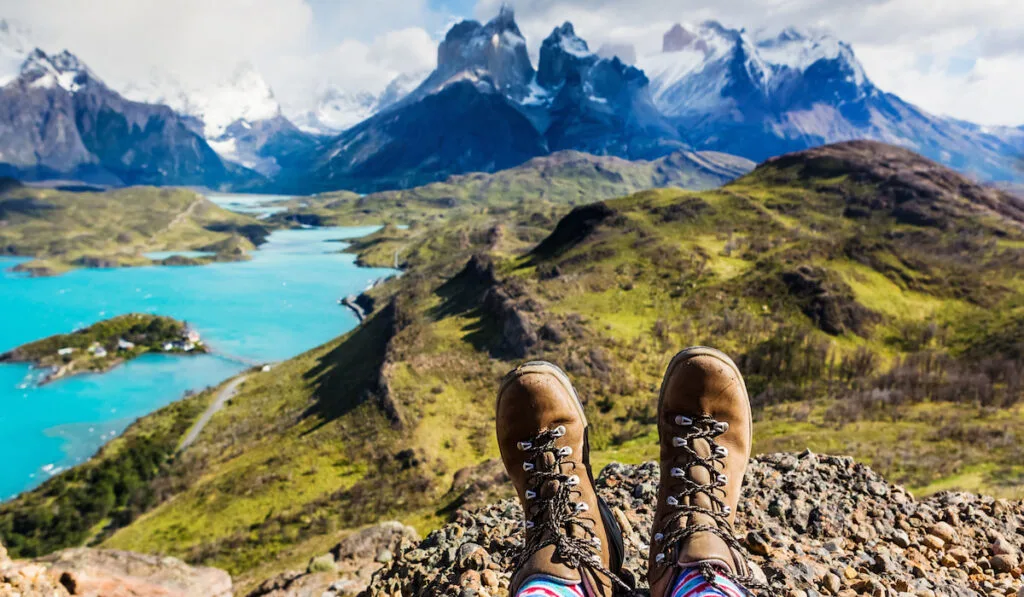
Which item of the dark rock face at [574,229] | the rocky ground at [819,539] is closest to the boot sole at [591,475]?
the rocky ground at [819,539]

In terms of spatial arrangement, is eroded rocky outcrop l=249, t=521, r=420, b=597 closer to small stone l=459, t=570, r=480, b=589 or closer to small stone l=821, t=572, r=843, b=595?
small stone l=459, t=570, r=480, b=589

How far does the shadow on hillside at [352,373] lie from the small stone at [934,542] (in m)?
38.8

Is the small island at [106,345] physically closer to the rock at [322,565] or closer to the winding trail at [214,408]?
the winding trail at [214,408]

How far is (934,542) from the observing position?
603 cm

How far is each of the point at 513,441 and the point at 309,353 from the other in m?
95.2

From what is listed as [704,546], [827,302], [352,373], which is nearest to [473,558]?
[704,546]

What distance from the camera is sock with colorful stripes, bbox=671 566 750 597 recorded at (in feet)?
13.3

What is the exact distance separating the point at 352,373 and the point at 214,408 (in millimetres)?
32330

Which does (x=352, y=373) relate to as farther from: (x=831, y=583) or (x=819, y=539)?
(x=831, y=583)

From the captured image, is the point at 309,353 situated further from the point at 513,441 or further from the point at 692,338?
the point at 513,441

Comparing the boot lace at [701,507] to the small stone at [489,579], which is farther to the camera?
the small stone at [489,579]

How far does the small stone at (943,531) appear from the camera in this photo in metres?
6.16

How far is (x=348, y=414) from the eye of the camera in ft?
152

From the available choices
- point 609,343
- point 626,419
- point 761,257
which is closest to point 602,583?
point 626,419
